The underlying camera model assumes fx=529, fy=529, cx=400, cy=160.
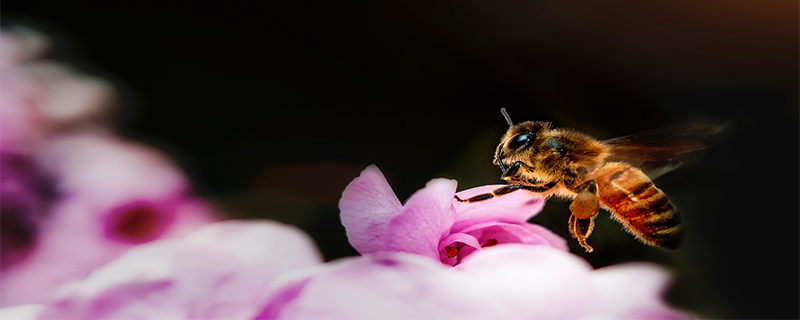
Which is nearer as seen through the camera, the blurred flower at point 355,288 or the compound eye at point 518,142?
the blurred flower at point 355,288

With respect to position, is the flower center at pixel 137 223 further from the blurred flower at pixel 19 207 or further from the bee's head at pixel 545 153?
the bee's head at pixel 545 153

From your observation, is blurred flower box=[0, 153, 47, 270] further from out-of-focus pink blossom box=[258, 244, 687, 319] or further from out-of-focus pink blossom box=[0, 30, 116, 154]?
out-of-focus pink blossom box=[258, 244, 687, 319]

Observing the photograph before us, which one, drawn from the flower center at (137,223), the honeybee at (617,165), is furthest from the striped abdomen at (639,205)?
the flower center at (137,223)

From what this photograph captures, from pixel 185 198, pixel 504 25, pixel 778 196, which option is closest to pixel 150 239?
pixel 185 198

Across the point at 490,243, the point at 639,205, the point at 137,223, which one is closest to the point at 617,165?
the point at 639,205

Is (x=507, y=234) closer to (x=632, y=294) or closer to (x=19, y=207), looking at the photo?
(x=632, y=294)

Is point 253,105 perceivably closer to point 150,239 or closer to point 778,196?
point 150,239

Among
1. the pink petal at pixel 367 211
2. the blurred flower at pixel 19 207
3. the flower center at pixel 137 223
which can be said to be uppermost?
the blurred flower at pixel 19 207
